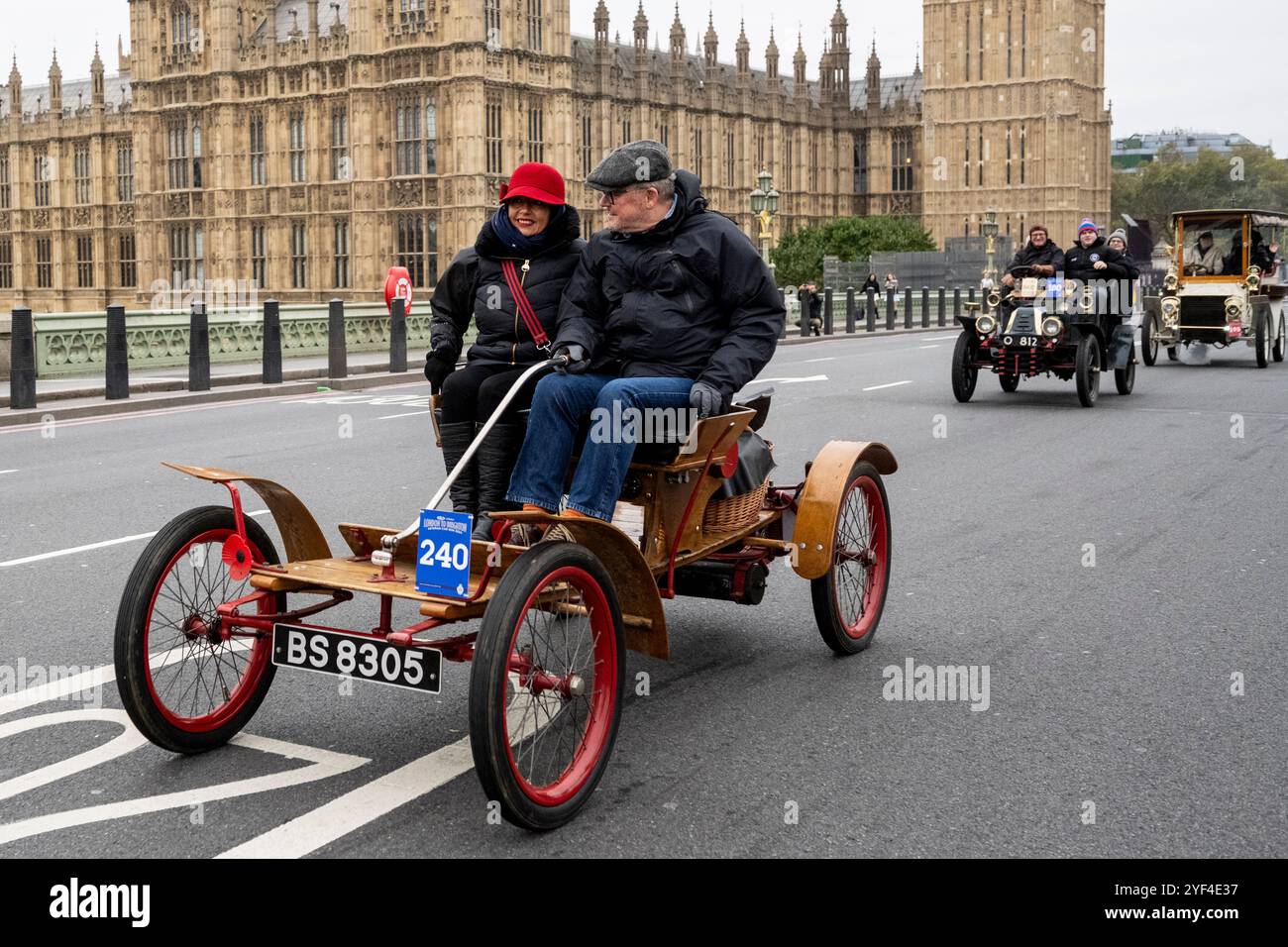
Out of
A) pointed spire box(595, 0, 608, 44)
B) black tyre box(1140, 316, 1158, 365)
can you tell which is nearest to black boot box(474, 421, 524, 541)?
black tyre box(1140, 316, 1158, 365)

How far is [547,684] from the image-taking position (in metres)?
3.97

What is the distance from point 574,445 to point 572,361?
265 millimetres

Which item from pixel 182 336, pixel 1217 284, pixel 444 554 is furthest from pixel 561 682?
pixel 1217 284

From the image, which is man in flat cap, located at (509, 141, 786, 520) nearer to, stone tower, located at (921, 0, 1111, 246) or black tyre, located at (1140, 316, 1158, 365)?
black tyre, located at (1140, 316, 1158, 365)

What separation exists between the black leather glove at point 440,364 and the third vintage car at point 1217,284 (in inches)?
719

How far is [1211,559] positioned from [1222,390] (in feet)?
37.2

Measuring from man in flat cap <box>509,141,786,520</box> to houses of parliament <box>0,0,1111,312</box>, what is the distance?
1769 inches

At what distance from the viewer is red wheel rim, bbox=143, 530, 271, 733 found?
14.6ft

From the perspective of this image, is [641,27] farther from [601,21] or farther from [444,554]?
[444,554]

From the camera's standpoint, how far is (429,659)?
3912 millimetres

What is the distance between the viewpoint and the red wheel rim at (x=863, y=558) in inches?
231

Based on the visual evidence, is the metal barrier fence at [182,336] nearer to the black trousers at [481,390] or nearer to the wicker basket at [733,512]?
the black trousers at [481,390]
